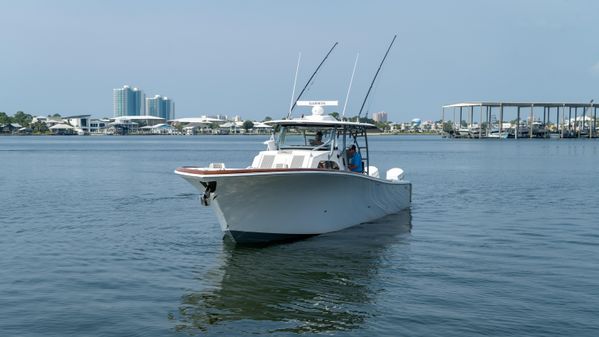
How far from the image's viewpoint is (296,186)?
18031mm

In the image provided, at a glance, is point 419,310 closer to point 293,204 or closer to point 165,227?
point 293,204

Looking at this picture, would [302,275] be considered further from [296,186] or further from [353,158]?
[353,158]

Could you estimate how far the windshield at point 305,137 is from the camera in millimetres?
20797

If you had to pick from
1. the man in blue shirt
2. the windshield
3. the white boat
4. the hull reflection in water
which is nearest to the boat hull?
the white boat

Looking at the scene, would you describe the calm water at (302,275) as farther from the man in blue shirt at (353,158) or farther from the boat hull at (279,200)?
the man in blue shirt at (353,158)

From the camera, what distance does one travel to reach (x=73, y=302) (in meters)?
13.4

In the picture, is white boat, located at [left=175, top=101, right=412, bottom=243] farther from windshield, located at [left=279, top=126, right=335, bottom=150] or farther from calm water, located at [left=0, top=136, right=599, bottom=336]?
calm water, located at [left=0, top=136, right=599, bottom=336]

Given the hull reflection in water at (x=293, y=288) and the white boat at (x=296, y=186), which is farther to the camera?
the white boat at (x=296, y=186)

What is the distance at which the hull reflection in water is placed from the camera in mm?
12305

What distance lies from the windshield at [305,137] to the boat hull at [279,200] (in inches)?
64.6

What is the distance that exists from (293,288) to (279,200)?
13.0 ft

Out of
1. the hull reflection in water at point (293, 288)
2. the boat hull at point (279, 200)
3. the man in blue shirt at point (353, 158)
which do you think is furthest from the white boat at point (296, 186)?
the hull reflection in water at point (293, 288)

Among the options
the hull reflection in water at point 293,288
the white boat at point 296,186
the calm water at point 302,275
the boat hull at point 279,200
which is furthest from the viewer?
the white boat at point 296,186

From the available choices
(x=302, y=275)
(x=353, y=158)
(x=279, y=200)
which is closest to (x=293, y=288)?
(x=302, y=275)
